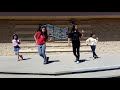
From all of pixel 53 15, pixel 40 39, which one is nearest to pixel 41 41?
pixel 40 39

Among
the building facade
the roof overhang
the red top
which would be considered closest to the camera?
the red top

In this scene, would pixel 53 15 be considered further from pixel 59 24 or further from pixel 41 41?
pixel 41 41

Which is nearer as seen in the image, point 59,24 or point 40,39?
point 40,39

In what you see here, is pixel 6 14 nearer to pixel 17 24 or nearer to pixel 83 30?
pixel 17 24

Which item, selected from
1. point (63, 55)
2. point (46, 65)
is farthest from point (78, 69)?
point (63, 55)

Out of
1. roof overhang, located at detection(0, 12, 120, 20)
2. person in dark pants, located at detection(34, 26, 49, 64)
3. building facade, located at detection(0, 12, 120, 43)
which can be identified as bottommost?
person in dark pants, located at detection(34, 26, 49, 64)

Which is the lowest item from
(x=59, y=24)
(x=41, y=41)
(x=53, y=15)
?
(x=41, y=41)

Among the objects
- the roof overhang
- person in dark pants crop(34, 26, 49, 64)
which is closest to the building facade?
the roof overhang

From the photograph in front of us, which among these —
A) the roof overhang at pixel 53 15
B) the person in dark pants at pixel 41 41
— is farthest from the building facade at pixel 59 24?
the person in dark pants at pixel 41 41

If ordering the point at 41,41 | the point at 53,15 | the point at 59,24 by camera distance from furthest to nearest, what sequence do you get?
the point at 59,24 → the point at 53,15 → the point at 41,41

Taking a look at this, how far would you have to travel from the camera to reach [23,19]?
17812 mm

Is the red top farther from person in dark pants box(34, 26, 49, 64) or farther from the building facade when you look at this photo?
the building facade

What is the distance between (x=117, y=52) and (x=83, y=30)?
7.43 ft

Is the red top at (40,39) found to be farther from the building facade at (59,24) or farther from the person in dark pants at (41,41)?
the building facade at (59,24)
